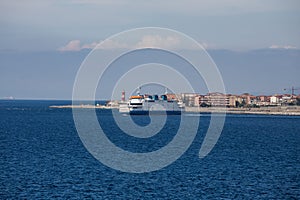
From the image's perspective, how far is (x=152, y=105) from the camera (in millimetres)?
176375

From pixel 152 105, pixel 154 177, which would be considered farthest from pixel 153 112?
pixel 154 177

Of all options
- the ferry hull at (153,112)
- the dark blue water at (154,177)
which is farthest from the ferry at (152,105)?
the dark blue water at (154,177)

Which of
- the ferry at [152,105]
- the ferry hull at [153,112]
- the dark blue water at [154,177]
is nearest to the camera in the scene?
the dark blue water at [154,177]

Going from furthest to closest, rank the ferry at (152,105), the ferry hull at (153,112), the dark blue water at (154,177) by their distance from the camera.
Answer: the ferry at (152,105), the ferry hull at (153,112), the dark blue water at (154,177)

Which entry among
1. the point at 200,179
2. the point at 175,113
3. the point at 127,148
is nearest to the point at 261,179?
the point at 200,179

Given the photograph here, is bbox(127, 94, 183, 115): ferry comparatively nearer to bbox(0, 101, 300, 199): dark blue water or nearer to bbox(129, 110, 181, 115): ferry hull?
bbox(129, 110, 181, 115): ferry hull

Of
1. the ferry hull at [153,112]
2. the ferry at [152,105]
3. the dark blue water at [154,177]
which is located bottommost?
the dark blue water at [154,177]

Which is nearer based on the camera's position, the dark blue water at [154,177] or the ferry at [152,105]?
the dark blue water at [154,177]

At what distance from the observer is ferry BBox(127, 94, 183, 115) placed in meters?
169

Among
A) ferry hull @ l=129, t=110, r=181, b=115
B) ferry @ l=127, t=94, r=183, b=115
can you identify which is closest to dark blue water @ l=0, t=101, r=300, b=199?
ferry hull @ l=129, t=110, r=181, b=115

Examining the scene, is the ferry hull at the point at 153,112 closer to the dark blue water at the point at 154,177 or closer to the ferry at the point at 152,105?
the ferry at the point at 152,105

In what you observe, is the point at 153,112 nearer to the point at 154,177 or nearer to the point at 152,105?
the point at 152,105

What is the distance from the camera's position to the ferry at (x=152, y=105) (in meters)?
169

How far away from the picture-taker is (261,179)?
39.8 metres
